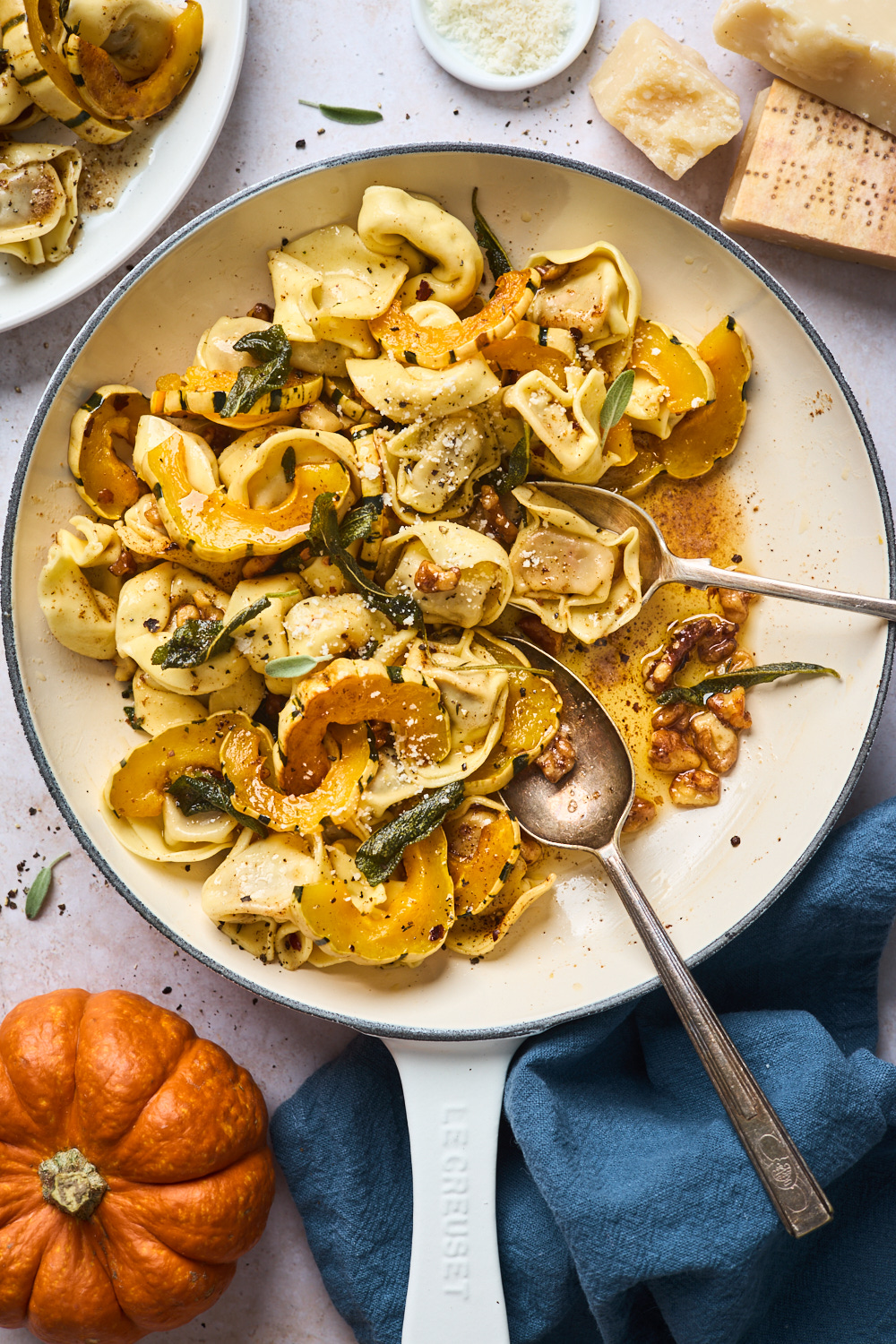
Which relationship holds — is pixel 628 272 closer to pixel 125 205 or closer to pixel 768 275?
pixel 768 275

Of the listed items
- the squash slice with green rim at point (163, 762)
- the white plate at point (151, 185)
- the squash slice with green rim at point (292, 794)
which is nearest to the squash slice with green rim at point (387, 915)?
the squash slice with green rim at point (292, 794)

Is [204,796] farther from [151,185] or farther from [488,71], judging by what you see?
[488,71]

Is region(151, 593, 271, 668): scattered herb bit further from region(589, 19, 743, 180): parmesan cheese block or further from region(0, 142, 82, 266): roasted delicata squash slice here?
region(589, 19, 743, 180): parmesan cheese block

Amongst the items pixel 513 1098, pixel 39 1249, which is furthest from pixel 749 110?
pixel 39 1249

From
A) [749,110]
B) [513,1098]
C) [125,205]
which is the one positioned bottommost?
[513,1098]

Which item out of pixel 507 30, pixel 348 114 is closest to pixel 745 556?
pixel 507 30

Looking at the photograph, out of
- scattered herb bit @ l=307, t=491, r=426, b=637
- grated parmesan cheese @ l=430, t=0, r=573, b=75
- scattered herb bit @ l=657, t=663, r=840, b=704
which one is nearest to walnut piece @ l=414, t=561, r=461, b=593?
scattered herb bit @ l=307, t=491, r=426, b=637
